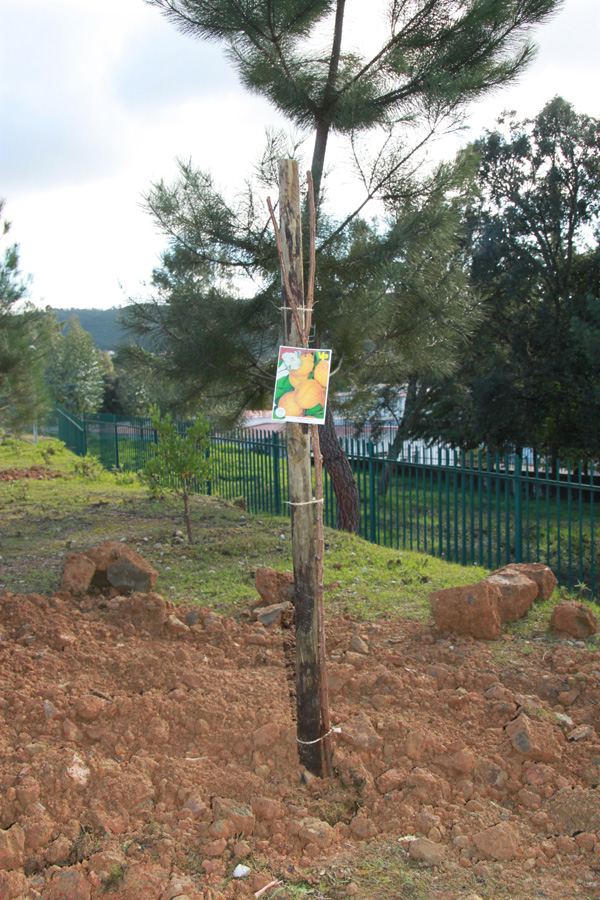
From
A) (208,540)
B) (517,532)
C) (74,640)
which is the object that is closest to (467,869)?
(74,640)

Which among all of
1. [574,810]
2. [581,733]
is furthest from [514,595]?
[574,810]

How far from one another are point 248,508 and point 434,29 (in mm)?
6574

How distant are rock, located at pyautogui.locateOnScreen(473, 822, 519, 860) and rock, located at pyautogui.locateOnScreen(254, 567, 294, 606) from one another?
247cm

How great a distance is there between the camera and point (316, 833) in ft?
8.13

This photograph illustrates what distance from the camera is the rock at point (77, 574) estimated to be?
5.09m

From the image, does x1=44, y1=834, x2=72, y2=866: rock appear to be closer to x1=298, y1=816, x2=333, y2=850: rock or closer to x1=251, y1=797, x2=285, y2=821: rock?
x1=251, y1=797, x2=285, y2=821: rock

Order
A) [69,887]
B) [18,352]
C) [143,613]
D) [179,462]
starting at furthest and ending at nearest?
[18,352]
[179,462]
[143,613]
[69,887]

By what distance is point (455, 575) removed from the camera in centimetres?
595

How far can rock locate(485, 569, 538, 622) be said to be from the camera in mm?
4480

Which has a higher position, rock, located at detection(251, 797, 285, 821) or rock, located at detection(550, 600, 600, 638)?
rock, located at detection(550, 600, 600, 638)

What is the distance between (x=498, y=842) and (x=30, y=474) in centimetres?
1320

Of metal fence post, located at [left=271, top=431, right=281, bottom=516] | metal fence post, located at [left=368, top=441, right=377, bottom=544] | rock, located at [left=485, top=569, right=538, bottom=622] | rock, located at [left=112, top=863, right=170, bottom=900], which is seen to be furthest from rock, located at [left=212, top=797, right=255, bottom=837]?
metal fence post, located at [left=271, top=431, right=281, bottom=516]

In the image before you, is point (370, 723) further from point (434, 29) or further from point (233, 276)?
point (434, 29)

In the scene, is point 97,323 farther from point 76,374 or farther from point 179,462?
point 179,462
